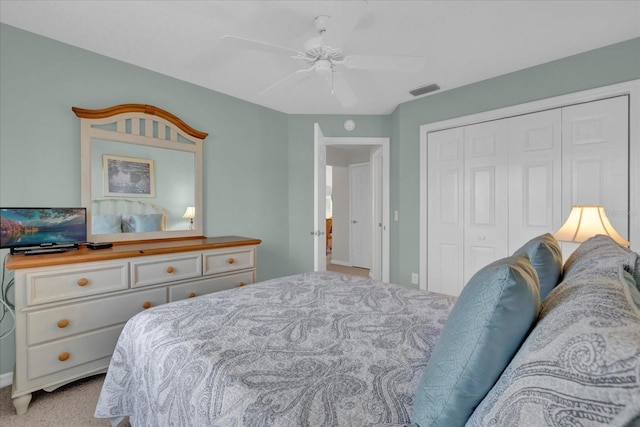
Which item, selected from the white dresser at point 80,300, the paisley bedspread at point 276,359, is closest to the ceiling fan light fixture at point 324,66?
the paisley bedspread at point 276,359

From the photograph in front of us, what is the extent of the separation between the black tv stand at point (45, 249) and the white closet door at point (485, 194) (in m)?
3.40

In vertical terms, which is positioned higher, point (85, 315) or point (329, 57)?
point (329, 57)

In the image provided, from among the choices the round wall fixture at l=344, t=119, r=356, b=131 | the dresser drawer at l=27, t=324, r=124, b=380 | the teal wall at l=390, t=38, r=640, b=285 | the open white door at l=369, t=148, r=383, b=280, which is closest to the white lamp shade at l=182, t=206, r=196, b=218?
the dresser drawer at l=27, t=324, r=124, b=380

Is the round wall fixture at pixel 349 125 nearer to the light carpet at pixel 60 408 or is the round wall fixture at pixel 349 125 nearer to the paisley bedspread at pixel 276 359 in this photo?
the paisley bedspread at pixel 276 359

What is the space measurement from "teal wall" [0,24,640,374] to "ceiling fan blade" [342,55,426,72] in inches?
59.5

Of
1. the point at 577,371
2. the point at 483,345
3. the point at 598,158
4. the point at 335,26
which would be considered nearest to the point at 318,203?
the point at 335,26

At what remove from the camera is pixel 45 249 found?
1.95 meters

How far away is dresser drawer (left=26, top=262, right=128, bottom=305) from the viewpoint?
175 cm

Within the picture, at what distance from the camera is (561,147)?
2.65 m

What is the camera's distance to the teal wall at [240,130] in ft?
7.00

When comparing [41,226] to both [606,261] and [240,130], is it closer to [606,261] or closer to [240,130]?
[240,130]

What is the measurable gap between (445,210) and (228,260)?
2306 millimetres

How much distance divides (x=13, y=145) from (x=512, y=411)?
9.73ft

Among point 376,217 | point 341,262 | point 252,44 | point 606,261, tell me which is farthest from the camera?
point 341,262
